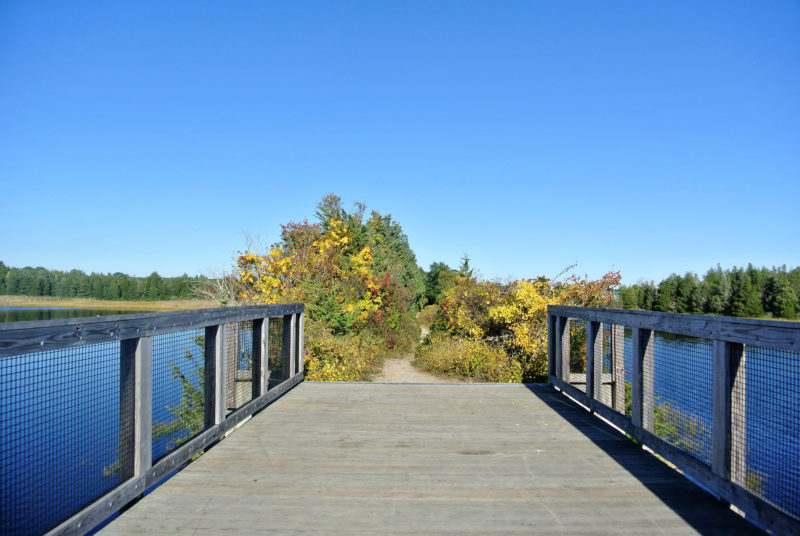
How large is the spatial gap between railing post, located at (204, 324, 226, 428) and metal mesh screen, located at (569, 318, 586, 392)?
3.75 metres

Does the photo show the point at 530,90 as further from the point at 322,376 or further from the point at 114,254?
the point at 114,254

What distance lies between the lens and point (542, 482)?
9.26 feet

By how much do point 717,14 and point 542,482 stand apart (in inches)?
436

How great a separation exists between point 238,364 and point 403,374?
23.1 ft

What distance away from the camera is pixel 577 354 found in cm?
575

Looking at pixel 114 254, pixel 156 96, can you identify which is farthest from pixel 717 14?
pixel 114 254

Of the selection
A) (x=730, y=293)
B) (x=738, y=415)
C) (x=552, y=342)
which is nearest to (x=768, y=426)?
(x=738, y=415)

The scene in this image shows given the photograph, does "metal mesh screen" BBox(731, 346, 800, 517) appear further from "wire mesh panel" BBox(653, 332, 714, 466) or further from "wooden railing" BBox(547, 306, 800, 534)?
"wire mesh panel" BBox(653, 332, 714, 466)

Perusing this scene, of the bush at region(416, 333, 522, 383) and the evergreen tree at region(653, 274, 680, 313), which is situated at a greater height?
the evergreen tree at region(653, 274, 680, 313)

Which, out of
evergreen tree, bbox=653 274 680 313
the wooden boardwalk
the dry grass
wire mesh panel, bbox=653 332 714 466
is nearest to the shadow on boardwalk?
the wooden boardwalk

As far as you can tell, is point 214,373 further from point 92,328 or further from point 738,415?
point 738,415

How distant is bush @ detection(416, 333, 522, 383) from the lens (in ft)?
29.9

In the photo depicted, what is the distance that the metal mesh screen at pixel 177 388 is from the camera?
8.83ft

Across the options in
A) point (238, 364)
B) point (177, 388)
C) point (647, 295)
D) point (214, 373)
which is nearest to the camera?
point (177, 388)
